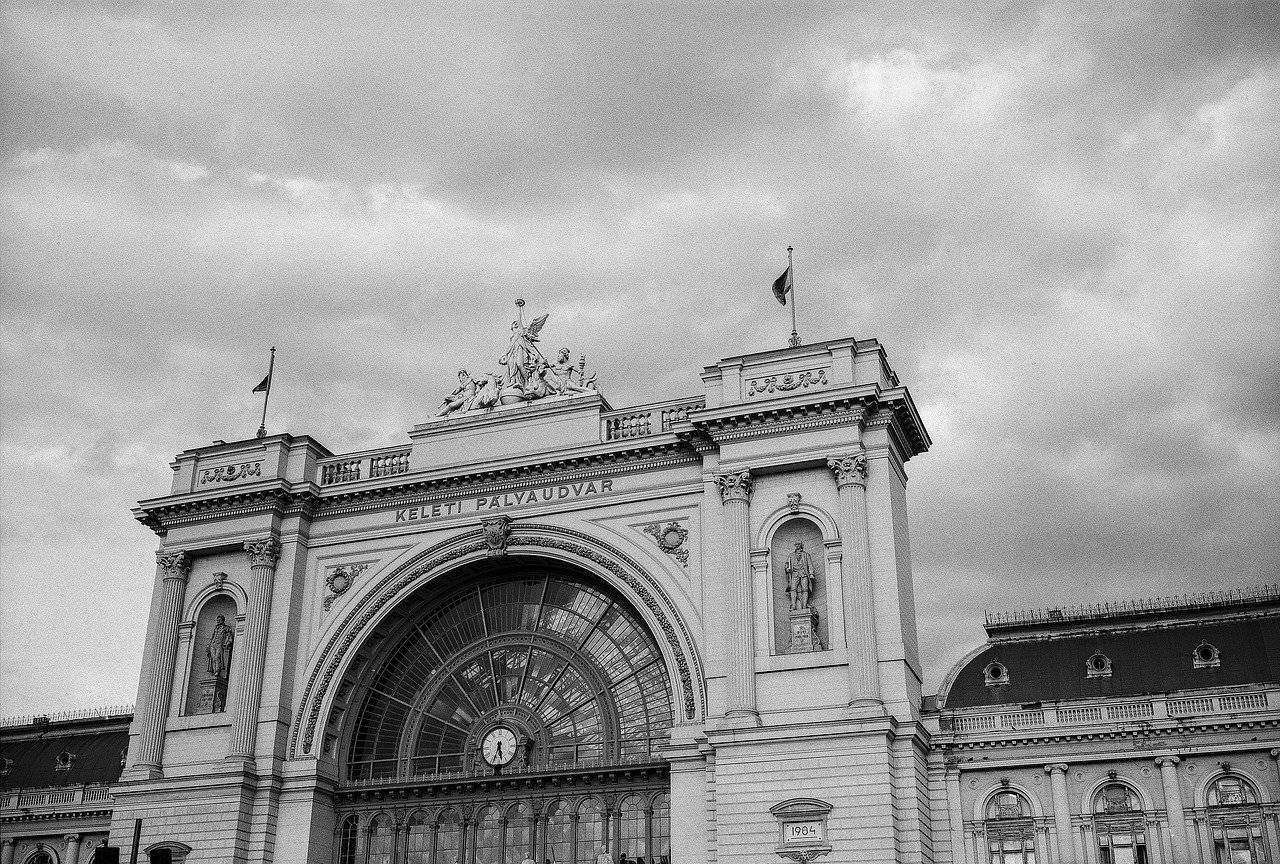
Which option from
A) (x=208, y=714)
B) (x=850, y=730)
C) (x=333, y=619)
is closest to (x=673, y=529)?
(x=850, y=730)

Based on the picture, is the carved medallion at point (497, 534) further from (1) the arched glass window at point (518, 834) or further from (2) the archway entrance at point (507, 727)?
(1) the arched glass window at point (518, 834)

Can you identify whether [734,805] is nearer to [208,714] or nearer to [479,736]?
[479,736]

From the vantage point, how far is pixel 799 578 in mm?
40062

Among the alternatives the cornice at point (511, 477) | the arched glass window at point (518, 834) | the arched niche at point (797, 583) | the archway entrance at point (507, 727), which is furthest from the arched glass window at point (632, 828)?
the cornice at point (511, 477)

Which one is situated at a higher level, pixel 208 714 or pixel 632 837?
pixel 208 714

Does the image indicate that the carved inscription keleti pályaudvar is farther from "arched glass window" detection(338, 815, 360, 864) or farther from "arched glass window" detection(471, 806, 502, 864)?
"arched glass window" detection(338, 815, 360, 864)

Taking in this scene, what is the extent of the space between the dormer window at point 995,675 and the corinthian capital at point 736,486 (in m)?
10.2

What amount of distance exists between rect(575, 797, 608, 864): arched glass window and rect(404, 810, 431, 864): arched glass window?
5.23 m

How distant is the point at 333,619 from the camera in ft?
151

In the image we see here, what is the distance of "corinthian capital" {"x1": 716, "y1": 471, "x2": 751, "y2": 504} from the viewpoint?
41062 mm

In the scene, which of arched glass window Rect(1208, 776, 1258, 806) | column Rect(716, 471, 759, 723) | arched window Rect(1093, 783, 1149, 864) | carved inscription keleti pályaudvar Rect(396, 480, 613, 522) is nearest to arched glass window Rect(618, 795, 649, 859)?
column Rect(716, 471, 759, 723)

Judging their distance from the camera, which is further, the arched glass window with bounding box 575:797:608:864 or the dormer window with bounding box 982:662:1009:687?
the dormer window with bounding box 982:662:1009:687

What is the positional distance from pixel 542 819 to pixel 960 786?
12.9m

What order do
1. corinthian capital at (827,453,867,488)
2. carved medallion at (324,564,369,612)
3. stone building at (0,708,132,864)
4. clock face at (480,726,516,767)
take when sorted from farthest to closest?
1. stone building at (0,708,132,864)
2. carved medallion at (324,564,369,612)
3. clock face at (480,726,516,767)
4. corinthian capital at (827,453,867,488)
